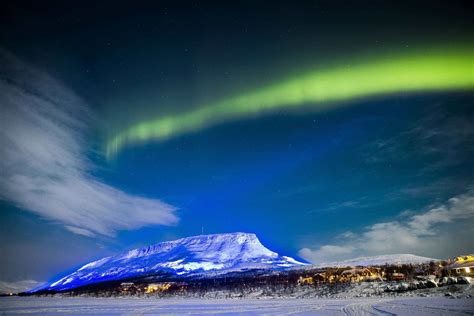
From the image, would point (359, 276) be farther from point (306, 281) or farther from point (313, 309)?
point (313, 309)

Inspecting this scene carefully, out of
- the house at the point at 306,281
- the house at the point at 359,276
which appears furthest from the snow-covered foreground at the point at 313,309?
the house at the point at 306,281

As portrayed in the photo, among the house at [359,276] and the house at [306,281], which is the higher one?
the house at [359,276]

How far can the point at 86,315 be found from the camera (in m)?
34.2

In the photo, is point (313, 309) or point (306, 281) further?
point (306, 281)

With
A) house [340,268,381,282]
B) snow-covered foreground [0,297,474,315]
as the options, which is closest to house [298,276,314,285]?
house [340,268,381,282]

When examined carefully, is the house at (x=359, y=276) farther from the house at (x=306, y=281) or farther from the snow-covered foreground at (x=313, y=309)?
the snow-covered foreground at (x=313, y=309)

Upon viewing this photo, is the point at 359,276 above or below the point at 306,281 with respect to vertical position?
above

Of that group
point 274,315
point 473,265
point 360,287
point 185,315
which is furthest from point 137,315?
point 473,265

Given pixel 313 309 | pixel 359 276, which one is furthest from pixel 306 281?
pixel 313 309

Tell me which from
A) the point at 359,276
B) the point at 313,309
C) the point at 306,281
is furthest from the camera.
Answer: the point at 306,281

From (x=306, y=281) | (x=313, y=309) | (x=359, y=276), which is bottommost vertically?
(x=306, y=281)

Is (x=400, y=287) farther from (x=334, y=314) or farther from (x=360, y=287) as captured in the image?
(x=334, y=314)

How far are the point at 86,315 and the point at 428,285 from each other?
4743 centimetres

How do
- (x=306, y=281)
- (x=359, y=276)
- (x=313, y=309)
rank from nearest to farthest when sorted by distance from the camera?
(x=313, y=309) < (x=359, y=276) < (x=306, y=281)
